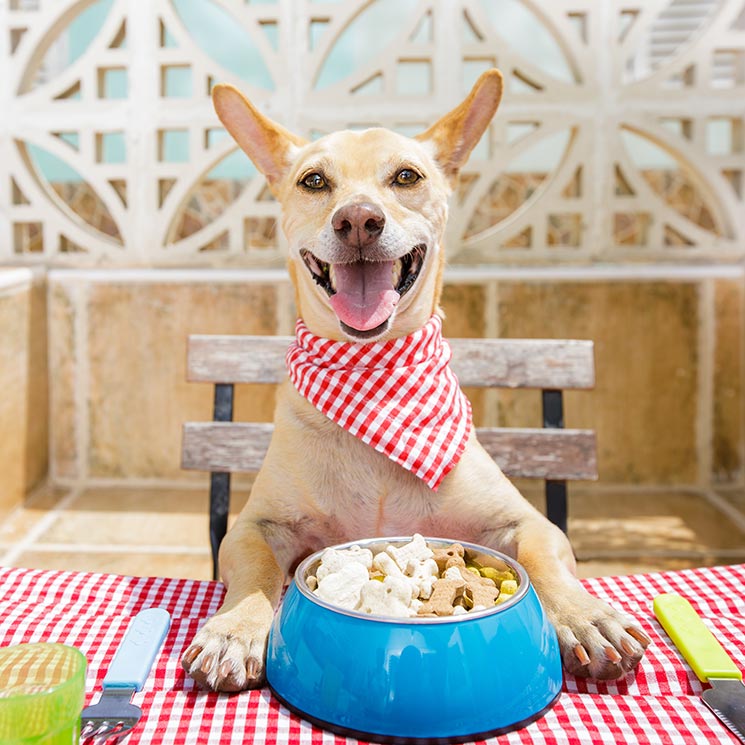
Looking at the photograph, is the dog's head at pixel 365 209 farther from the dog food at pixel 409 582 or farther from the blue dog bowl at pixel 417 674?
the blue dog bowl at pixel 417 674

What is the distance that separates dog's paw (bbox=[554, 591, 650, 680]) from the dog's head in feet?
2.03

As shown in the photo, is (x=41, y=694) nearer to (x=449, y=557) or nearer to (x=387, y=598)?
(x=387, y=598)

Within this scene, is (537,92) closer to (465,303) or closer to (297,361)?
(465,303)

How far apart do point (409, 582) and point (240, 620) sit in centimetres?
34

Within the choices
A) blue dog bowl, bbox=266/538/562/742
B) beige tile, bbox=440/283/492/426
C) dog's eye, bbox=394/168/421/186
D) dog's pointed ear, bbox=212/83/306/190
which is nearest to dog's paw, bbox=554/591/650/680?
blue dog bowl, bbox=266/538/562/742

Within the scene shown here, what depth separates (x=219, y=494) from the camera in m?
2.14

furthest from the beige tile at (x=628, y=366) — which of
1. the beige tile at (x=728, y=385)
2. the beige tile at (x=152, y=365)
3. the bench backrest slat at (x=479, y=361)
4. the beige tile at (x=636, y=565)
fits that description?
the bench backrest slat at (x=479, y=361)

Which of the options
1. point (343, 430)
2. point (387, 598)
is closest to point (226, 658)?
point (387, 598)

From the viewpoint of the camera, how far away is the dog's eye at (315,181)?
5.56 ft

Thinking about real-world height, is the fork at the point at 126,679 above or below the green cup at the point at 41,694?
below

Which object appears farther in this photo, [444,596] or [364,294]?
[364,294]

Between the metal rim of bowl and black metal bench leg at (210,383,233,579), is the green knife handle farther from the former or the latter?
black metal bench leg at (210,383,233,579)

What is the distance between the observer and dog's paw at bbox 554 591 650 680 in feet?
3.59

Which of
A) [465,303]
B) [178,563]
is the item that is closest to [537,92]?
[465,303]
